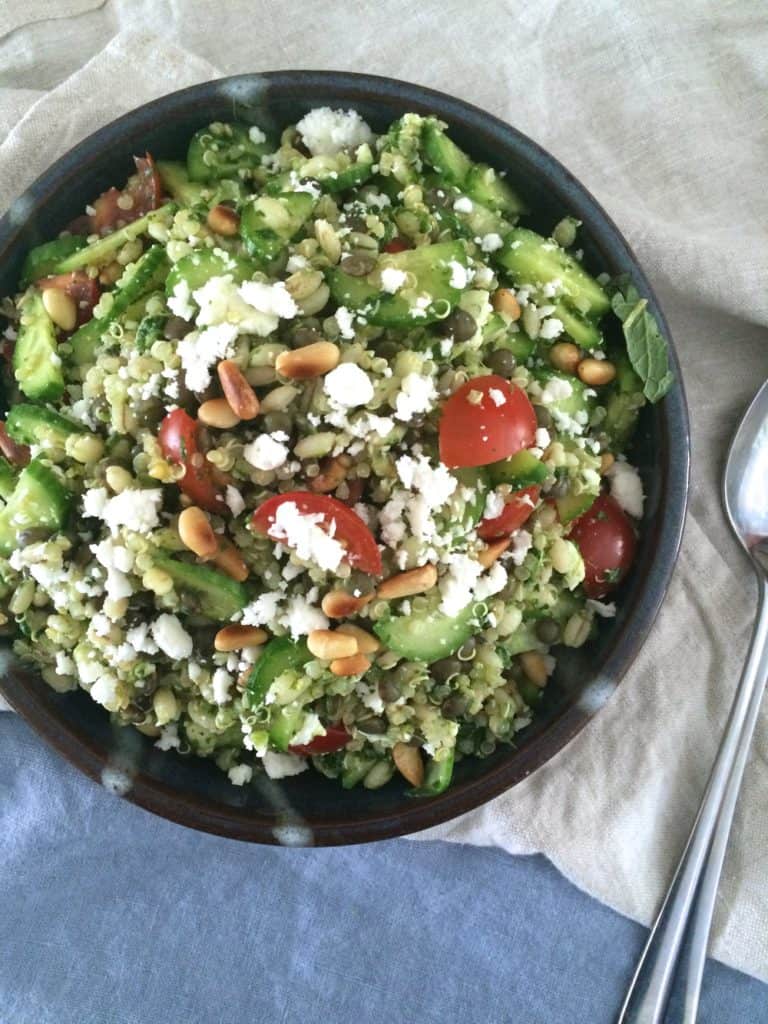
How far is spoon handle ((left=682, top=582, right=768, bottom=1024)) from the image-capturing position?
2939 millimetres

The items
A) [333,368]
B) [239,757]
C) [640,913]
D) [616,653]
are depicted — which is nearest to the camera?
[333,368]

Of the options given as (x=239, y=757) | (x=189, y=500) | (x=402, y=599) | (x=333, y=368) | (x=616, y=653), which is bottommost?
(x=239, y=757)

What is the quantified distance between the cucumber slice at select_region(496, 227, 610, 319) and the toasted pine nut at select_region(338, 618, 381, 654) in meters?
0.99

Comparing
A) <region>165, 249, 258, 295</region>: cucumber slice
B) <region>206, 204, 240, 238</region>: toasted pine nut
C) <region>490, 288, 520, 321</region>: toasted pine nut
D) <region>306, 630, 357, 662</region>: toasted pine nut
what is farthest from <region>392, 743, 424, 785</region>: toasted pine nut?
<region>206, 204, 240, 238</region>: toasted pine nut

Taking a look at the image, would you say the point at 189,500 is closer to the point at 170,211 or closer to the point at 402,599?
the point at 402,599

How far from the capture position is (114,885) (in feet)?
10.1

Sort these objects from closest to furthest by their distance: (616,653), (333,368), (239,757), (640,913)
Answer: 1. (333,368)
2. (616,653)
3. (239,757)
4. (640,913)

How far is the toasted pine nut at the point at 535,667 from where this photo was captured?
265cm

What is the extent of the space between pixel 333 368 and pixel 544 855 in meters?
1.79

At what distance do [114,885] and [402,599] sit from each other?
1.56 metres

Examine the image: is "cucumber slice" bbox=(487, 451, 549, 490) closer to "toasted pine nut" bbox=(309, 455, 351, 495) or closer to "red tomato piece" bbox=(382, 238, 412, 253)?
"toasted pine nut" bbox=(309, 455, 351, 495)

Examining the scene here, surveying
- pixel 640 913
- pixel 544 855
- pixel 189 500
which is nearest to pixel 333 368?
pixel 189 500

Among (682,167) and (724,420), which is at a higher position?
(682,167)

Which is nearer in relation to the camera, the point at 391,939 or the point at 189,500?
the point at 189,500
